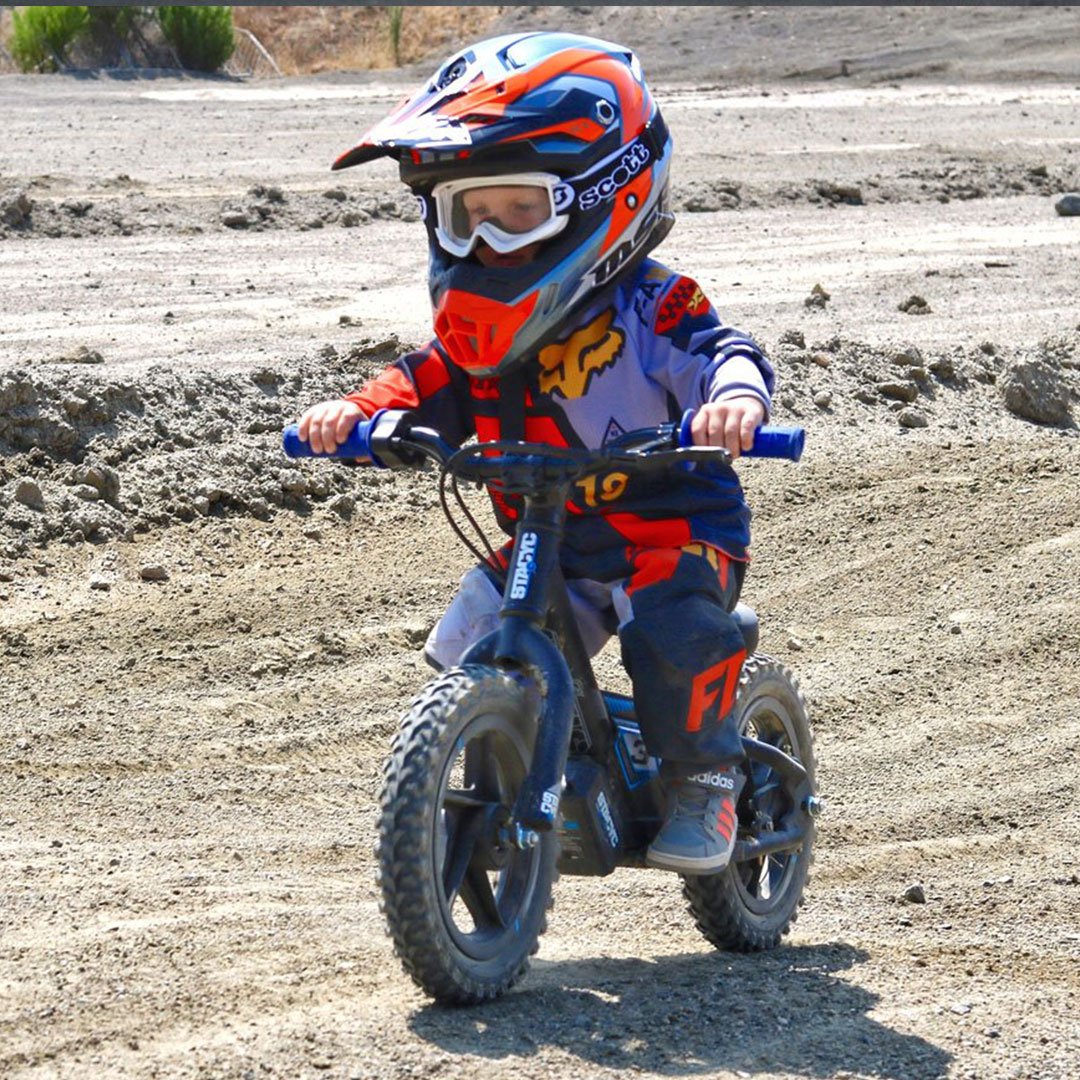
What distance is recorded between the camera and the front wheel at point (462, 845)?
154 inches

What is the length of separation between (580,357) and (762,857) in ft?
4.85

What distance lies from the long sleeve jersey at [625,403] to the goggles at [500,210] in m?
0.26

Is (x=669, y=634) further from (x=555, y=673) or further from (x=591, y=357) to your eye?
(x=591, y=357)

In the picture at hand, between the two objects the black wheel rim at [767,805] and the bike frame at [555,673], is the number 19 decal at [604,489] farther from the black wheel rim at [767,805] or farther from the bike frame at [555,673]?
the black wheel rim at [767,805]

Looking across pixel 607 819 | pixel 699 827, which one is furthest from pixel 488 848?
pixel 699 827

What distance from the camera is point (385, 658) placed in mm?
7469

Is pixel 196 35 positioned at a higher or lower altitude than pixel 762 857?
higher

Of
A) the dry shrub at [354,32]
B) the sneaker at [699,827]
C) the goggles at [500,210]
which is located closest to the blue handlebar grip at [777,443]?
the goggles at [500,210]

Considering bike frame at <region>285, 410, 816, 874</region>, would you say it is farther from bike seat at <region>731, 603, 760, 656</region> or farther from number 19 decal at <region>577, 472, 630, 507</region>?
number 19 decal at <region>577, 472, 630, 507</region>

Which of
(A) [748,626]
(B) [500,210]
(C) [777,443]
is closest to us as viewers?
(C) [777,443]

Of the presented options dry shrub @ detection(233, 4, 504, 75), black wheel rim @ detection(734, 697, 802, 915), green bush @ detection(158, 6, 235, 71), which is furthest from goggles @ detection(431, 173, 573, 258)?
dry shrub @ detection(233, 4, 504, 75)

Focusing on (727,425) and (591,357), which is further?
(591,357)

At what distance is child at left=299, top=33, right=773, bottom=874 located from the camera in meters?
4.25

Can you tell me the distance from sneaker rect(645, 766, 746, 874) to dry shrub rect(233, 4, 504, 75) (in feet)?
95.5
